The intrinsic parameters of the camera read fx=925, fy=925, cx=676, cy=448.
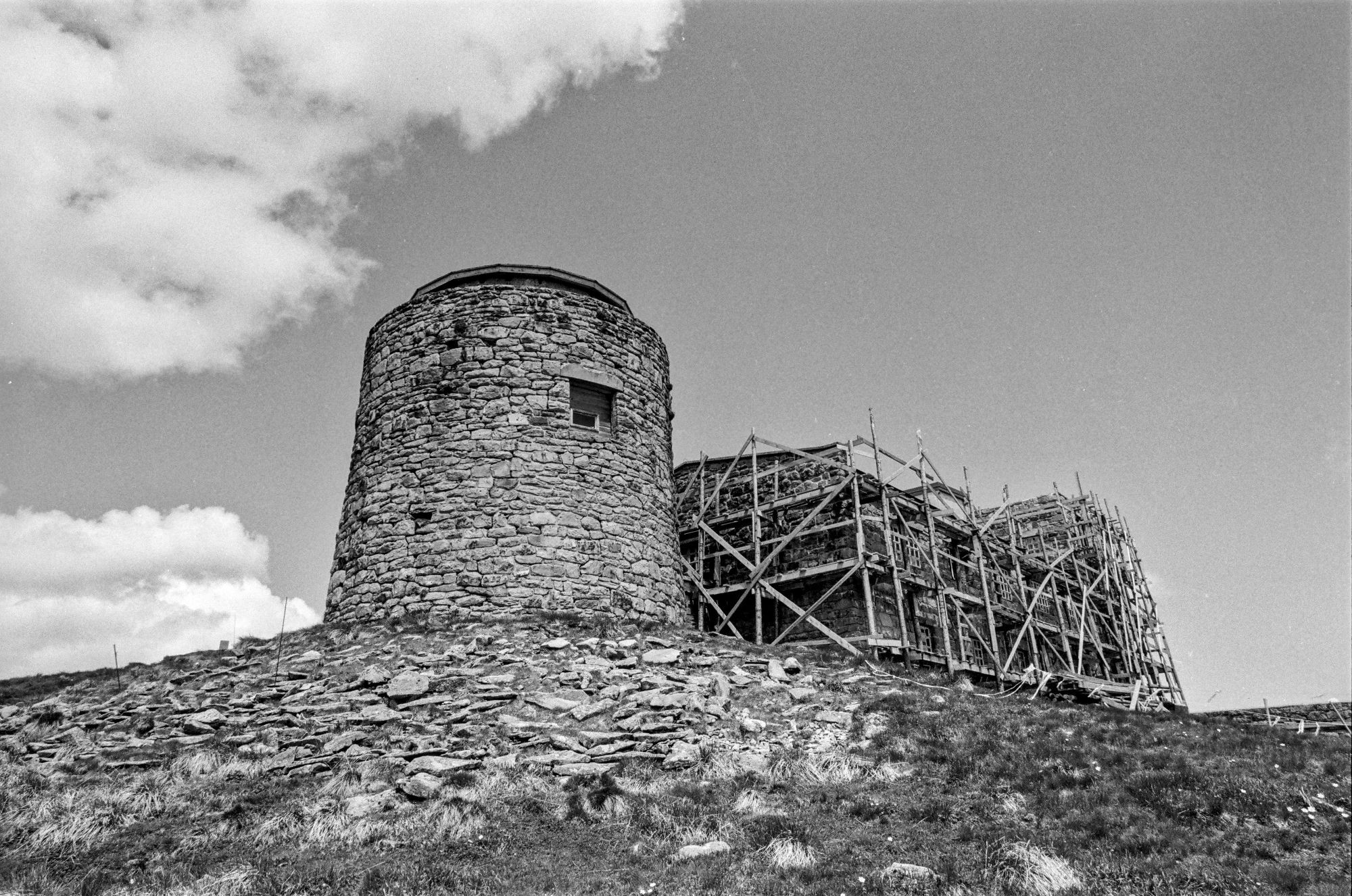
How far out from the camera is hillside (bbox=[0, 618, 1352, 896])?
23.6 feet

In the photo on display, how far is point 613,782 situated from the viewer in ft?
30.0

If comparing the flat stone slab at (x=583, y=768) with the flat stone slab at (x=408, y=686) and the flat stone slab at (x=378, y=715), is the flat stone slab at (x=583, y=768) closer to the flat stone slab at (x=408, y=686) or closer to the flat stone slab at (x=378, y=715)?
the flat stone slab at (x=378, y=715)

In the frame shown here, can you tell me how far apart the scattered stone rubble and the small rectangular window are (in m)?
4.12

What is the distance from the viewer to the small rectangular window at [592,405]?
54.2 ft

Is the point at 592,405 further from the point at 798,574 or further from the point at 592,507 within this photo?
the point at 798,574

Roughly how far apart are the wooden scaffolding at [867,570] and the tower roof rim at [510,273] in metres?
5.56

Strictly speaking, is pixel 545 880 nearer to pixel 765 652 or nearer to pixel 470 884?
pixel 470 884

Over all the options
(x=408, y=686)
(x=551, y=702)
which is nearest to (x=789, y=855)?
(x=551, y=702)

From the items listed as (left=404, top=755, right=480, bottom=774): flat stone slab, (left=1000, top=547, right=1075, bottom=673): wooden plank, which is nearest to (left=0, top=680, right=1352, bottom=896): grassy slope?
(left=404, top=755, right=480, bottom=774): flat stone slab

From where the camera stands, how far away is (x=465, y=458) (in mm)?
15234

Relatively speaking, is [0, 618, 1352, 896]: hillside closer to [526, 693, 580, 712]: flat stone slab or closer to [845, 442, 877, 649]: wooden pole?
[526, 693, 580, 712]: flat stone slab

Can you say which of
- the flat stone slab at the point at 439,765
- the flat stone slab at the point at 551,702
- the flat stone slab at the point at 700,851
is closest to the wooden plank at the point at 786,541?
the flat stone slab at the point at 551,702

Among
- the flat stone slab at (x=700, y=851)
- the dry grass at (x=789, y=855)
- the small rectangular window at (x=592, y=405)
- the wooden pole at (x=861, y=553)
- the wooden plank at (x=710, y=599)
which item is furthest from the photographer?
the wooden plank at (x=710, y=599)

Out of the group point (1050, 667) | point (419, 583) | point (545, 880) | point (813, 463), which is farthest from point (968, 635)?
point (545, 880)
